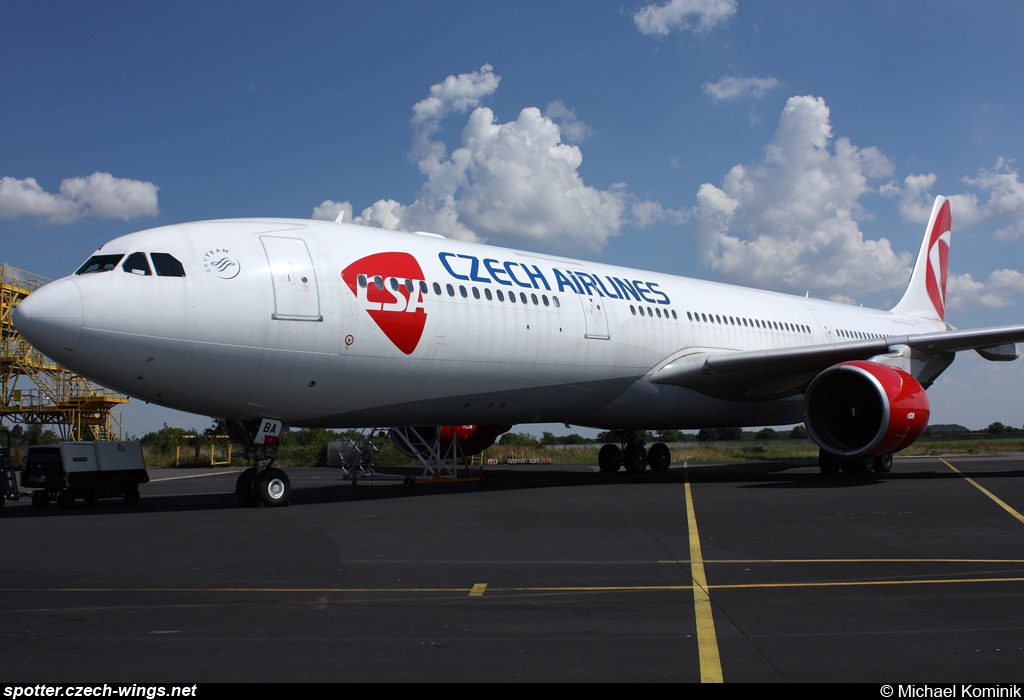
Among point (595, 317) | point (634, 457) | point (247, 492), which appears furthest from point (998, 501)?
point (247, 492)

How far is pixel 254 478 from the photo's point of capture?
12.0 m

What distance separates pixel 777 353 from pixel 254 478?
10498 millimetres

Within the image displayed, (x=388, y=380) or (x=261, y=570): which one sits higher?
(x=388, y=380)

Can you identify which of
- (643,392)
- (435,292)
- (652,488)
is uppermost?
(435,292)

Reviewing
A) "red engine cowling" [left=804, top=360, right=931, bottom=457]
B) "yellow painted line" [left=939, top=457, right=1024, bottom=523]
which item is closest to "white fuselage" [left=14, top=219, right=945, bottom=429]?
"red engine cowling" [left=804, top=360, right=931, bottom=457]

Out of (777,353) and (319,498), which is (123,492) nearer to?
(319,498)

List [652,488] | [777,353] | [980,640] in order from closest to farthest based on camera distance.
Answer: [980,640], [652,488], [777,353]

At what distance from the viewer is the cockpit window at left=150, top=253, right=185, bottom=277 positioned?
10432 millimetres

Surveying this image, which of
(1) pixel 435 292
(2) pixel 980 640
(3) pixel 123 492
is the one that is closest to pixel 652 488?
(1) pixel 435 292

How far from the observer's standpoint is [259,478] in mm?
11953

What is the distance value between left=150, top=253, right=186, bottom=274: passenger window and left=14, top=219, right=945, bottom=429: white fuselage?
0.23 feet

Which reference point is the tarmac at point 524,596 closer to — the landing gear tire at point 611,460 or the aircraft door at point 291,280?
the aircraft door at point 291,280

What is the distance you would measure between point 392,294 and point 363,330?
0.83 m
